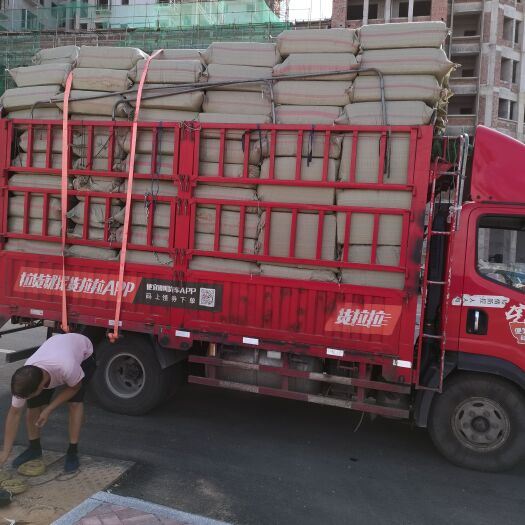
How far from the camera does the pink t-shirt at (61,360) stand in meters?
3.94

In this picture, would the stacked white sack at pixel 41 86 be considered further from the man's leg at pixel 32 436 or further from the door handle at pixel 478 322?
the door handle at pixel 478 322

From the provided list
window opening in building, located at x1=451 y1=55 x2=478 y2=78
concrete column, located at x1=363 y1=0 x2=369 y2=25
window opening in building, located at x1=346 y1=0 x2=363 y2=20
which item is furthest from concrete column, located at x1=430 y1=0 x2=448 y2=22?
window opening in building, located at x1=346 y1=0 x2=363 y2=20

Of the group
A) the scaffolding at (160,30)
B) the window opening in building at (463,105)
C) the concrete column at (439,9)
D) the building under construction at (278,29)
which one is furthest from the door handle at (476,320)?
the concrete column at (439,9)

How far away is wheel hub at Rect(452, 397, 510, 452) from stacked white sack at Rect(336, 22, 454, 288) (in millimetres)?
1244

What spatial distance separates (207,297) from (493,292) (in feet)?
8.51

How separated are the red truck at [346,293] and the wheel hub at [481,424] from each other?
0.01 m

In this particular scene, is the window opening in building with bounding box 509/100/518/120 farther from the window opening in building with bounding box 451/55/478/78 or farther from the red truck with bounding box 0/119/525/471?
the red truck with bounding box 0/119/525/471

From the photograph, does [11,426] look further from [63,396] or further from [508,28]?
[508,28]

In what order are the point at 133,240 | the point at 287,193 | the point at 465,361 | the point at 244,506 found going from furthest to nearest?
the point at 133,240, the point at 287,193, the point at 465,361, the point at 244,506

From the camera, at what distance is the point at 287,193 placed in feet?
15.3

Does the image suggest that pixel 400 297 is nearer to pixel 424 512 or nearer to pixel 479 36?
pixel 424 512

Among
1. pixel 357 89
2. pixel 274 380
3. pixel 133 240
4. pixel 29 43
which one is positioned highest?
pixel 29 43

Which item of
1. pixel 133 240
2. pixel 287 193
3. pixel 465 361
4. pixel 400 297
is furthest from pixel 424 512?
pixel 133 240

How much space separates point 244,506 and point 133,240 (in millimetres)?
2722
